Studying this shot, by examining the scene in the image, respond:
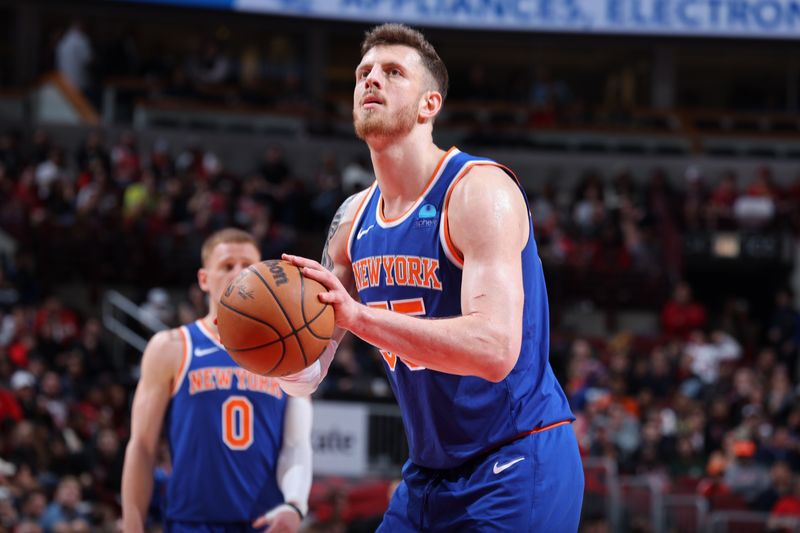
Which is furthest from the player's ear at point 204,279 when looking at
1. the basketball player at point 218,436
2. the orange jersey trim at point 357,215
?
the orange jersey trim at point 357,215

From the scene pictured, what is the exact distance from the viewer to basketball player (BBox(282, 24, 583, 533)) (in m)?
4.00

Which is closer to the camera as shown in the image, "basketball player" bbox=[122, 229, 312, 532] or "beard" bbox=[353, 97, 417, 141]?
"beard" bbox=[353, 97, 417, 141]

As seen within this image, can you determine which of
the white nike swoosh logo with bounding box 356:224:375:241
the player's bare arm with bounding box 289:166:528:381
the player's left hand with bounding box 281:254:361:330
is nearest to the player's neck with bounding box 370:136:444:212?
the white nike swoosh logo with bounding box 356:224:375:241

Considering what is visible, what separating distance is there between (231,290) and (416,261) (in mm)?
733

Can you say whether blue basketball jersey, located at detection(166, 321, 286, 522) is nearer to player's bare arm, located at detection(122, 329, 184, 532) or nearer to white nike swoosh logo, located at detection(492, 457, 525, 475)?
player's bare arm, located at detection(122, 329, 184, 532)

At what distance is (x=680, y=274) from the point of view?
21328mm

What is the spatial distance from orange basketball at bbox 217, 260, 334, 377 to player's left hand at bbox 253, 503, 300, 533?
235 cm

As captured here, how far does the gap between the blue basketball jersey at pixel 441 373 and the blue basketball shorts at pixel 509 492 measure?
0.18 feet

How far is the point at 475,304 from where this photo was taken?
3816 millimetres

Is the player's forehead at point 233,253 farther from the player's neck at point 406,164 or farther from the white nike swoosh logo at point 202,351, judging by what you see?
the player's neck at point 406,164

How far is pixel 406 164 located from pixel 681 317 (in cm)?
1576

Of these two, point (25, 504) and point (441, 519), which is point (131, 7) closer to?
point (25, 504)

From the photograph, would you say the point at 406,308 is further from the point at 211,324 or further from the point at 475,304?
the point at 211,324

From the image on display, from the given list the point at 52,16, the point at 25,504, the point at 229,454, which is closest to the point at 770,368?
the point at 25,504
